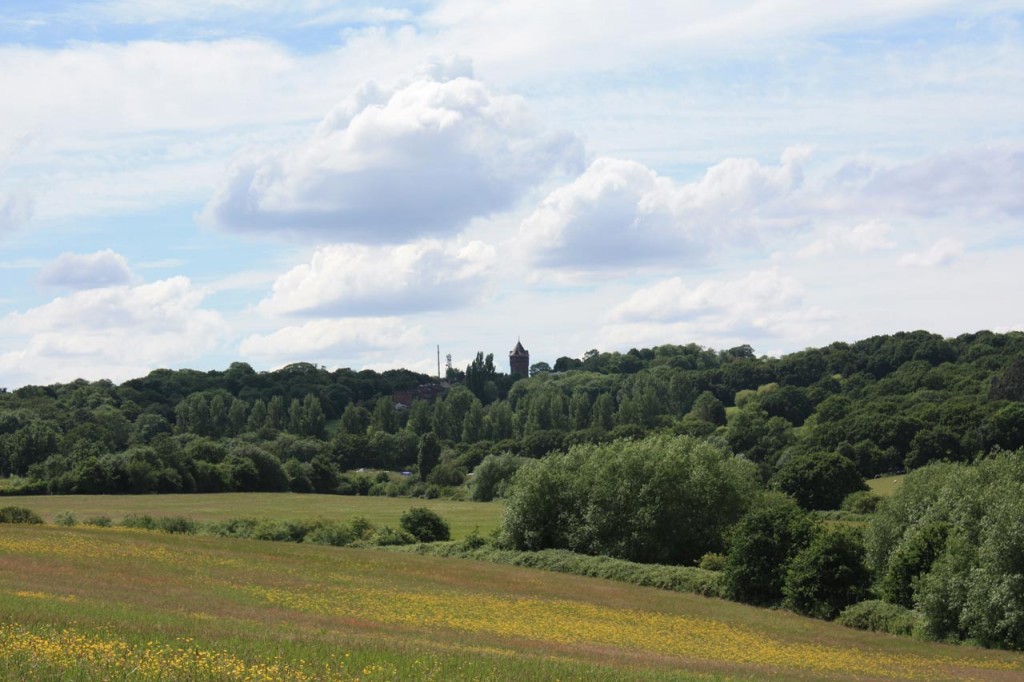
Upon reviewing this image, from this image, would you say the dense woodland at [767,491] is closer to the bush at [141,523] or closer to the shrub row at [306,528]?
the shrub row at [306,528]

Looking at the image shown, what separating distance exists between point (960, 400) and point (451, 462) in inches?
3101

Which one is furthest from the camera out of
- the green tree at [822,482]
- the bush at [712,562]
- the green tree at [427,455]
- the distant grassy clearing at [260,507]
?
the green tree at [427,455]

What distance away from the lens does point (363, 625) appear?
3809 centimetres

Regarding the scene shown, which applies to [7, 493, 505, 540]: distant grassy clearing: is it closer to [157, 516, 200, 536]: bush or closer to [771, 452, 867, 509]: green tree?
[157, 516, 200, 536]: bush

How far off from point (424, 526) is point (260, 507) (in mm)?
35237

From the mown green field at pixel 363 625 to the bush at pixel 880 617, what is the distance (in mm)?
1817

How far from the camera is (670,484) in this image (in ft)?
278

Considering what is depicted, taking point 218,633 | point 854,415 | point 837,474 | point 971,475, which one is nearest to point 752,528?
point 971,475

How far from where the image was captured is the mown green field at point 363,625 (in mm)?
24000

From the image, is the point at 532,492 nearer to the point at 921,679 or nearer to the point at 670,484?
the point at 670,484

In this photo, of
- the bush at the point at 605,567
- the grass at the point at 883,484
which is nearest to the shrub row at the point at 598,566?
the bush at the point at 605,567

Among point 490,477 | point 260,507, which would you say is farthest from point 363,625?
point 490,477

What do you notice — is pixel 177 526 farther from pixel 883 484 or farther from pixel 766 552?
pixel 883 484

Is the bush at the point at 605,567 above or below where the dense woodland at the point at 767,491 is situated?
below
